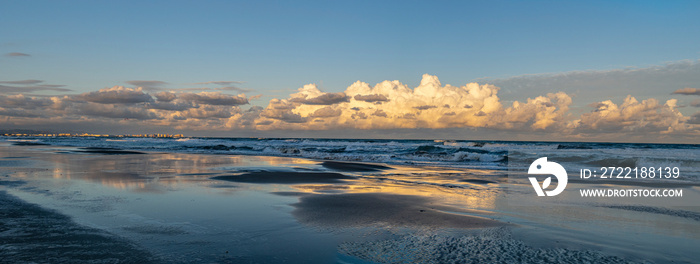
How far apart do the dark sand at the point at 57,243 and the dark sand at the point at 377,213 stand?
3123mm

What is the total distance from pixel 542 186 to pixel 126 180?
46.8 ft

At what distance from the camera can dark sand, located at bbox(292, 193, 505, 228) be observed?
7.39 meters

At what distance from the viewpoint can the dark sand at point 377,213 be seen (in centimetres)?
739

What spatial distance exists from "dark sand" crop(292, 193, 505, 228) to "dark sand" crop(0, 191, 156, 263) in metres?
3.12

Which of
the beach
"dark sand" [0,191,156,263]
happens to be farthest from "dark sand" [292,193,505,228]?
"dark sand" [0,191,156,263]

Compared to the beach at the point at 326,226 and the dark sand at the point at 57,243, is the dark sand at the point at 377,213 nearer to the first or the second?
the beach at the point at 326,226

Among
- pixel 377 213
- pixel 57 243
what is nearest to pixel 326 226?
pixel 377 213

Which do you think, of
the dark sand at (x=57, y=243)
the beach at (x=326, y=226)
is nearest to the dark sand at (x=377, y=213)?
the beach at (x=326, y=226)

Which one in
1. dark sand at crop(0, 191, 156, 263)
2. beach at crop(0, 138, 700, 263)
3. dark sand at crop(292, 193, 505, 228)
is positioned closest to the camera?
dark sand at crop(0, 191, 156, 263)

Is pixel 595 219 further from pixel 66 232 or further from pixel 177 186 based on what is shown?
pixel 177 186

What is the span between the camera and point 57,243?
5531mm

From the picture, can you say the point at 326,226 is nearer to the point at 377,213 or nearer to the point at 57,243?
the point at 377,213

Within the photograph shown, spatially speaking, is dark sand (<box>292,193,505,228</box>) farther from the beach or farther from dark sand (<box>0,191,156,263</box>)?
dark sand (<box>0,191,156,263</box>)

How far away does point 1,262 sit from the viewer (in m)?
4.71
